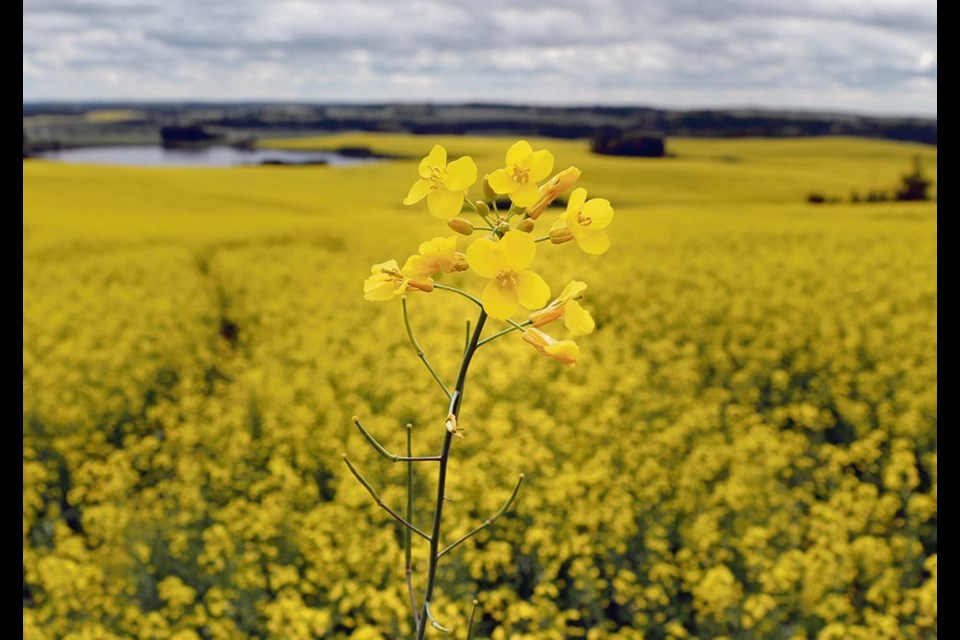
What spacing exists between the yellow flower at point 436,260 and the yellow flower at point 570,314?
120 millimetres

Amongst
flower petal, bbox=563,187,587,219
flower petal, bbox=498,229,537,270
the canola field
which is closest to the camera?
flower petal, bbox=498,229,537,270

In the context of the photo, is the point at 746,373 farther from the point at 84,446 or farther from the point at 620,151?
the point at 620,151

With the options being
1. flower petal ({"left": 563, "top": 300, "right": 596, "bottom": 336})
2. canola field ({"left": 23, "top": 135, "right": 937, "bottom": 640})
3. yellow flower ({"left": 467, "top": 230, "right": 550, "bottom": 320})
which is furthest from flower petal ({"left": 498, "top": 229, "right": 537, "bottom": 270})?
canola field ({"left": 23, "top": 135, "right": 937, "bottom": 640})

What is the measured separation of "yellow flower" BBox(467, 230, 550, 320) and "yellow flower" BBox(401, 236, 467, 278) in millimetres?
69

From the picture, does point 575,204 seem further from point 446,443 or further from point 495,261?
point 446,443

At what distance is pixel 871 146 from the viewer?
3409 centimetres

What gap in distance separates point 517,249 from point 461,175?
0.14 m

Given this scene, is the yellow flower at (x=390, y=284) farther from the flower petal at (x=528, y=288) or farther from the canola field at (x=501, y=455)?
the canola field at (x=501, y=455)

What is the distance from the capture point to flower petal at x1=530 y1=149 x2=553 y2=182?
3.09 feet

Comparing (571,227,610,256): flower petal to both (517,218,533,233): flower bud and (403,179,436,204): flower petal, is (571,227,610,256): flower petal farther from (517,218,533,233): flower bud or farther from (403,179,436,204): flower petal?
(403,179,436,204): flower petal

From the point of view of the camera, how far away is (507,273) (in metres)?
0.90

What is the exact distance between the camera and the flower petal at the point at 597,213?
3.15 ft

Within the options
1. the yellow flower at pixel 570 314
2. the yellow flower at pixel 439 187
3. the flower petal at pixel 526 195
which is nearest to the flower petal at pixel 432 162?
the yellow flower at pixel 439 187
